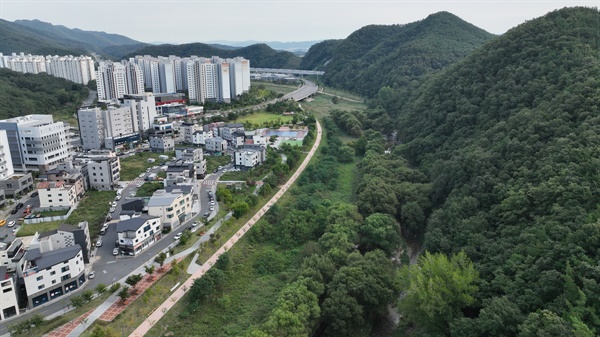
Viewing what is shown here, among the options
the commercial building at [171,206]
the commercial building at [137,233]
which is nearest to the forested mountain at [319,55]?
the commercial building at [171,206]

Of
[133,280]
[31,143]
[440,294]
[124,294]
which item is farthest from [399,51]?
[124,294]

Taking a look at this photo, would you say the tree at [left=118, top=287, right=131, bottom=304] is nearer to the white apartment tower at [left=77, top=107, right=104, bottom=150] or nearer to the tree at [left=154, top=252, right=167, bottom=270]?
the tree at [left=154, top=252, right=167, bottom=270]

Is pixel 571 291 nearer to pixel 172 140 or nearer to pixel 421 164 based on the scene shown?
pixel 421 164

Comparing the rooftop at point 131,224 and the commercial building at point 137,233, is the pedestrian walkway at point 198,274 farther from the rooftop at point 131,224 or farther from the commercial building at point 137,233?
the rooftop at point 131,224

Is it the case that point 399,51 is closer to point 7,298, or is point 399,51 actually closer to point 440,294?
point 440,294

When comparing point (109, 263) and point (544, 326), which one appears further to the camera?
point (109, 263)

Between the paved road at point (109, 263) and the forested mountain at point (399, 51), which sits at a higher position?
the forested mountain at point (399, 51)

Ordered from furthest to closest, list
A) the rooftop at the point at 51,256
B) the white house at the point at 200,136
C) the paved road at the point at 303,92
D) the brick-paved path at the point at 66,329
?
the paved road at the point at 303,92
the white house at the point at 200,136
the rooftop at the point at 51,256
the brick-paved path at the point at 66,329
